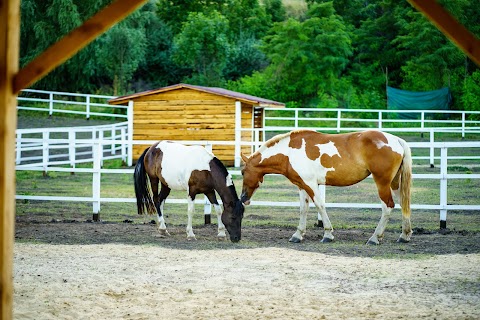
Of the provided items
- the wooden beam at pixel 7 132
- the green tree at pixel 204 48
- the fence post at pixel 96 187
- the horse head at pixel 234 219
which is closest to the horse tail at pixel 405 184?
the horse head at pixel 234 219

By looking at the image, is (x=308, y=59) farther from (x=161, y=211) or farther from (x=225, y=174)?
(x=225, y=174)

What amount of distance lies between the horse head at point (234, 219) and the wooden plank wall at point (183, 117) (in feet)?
42.0

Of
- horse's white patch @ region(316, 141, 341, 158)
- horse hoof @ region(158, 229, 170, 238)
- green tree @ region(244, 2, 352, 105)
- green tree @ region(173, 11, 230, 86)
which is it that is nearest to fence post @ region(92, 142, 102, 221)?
horse hoof @ region(158, 229, 170, 238)

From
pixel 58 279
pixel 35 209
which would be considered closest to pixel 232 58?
pixel 35 209

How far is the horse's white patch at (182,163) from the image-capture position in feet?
33.2

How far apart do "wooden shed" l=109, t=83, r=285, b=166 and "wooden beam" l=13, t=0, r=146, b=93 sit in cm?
1786

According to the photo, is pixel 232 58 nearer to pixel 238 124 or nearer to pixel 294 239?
pixel 238 124

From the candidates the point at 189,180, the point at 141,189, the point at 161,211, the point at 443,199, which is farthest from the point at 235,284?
the point at 443,199

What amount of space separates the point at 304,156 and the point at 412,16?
31.4 metres

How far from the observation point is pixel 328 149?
10.1 metres

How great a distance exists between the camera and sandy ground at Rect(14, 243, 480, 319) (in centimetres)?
583

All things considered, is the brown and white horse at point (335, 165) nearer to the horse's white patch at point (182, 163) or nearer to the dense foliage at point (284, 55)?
the horse's white patch at point (182, 163)

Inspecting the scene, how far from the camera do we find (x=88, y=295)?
6406 mm

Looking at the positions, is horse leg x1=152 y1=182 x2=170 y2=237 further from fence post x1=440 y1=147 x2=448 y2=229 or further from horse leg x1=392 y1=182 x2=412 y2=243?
fence post x1=440 y1=147 x2=448 y2=229
